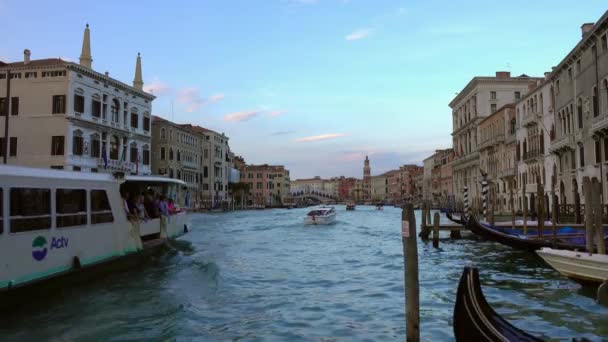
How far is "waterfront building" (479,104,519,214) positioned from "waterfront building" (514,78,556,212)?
2.06m

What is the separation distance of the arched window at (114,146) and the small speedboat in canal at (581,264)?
28.5 metres

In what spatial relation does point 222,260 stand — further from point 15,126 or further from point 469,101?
point 469,101

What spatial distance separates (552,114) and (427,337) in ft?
83.5

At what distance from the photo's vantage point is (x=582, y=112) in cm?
2178

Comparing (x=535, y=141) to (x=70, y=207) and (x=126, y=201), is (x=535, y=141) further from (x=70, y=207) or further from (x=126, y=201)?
(x=70, y=207)

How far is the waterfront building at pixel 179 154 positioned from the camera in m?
46.8

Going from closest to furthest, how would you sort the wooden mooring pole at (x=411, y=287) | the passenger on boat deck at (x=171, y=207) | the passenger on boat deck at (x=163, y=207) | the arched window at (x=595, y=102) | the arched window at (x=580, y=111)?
the wooden mooring pole at (x=411, y=287) < the passenger on boat deck at (x=163, y=207) < the passenger on boat deck at (x=171, y=207) < the arched window at (x=595, y=102) < the arched window at (x=580, y=111)

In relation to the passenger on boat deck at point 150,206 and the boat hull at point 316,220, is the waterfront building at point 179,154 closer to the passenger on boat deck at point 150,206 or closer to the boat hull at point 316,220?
the boat hull at point 316,220

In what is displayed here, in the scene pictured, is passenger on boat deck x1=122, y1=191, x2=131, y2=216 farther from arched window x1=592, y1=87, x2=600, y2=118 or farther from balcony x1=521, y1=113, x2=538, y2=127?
balcony x1=521, y1=113, x2=538, y2=127

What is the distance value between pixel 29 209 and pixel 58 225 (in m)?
0.69

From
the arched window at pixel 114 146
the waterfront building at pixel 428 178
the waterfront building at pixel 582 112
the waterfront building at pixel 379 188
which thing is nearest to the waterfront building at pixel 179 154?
the arched window at pixel 114 146

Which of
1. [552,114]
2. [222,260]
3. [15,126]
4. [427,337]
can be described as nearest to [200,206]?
[15,126]

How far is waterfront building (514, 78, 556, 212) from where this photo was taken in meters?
28.0

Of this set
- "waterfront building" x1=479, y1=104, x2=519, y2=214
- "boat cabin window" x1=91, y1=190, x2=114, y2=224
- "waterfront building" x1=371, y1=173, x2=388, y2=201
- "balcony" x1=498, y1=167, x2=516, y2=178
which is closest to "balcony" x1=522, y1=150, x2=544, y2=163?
"waterfront building" x1=479, y1=104, x2=519, y2=214
